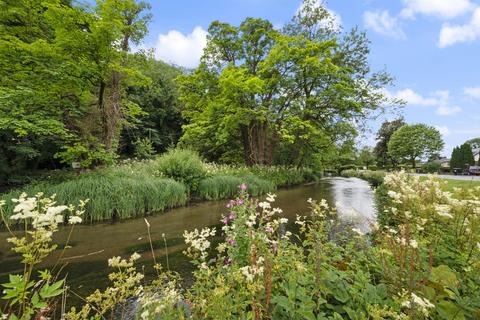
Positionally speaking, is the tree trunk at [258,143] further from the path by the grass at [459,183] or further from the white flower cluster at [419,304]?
the white flower cluster at [419,304]

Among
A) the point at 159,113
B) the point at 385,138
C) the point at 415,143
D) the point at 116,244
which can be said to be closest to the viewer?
the point at 116,244

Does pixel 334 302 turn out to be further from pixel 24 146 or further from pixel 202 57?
pixel 202 57

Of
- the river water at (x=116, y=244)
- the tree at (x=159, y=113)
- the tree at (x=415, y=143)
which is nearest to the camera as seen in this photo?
the river water at (x=116, y=244)

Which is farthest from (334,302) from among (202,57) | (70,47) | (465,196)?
(202,57)

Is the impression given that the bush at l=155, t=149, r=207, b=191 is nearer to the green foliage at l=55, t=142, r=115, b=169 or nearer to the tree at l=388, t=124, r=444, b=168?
the green foliage at l=55, t=142, r=115, b=169

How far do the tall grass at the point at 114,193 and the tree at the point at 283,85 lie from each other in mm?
7935

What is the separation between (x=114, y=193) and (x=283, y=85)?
42.3 feet

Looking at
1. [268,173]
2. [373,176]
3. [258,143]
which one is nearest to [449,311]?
[268,173]

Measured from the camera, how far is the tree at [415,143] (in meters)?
41.4

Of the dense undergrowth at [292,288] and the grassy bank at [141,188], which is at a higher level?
the dense undergrowth at [292,288]

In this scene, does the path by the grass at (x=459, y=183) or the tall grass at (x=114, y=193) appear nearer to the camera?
the path by the grass at (x=459, y=183)

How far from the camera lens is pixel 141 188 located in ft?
24.5

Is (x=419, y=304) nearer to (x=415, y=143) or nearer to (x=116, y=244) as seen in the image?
(x=116, y=244)

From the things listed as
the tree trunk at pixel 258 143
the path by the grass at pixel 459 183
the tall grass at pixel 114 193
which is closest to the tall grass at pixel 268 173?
the tree trunk at pixel 258 143
